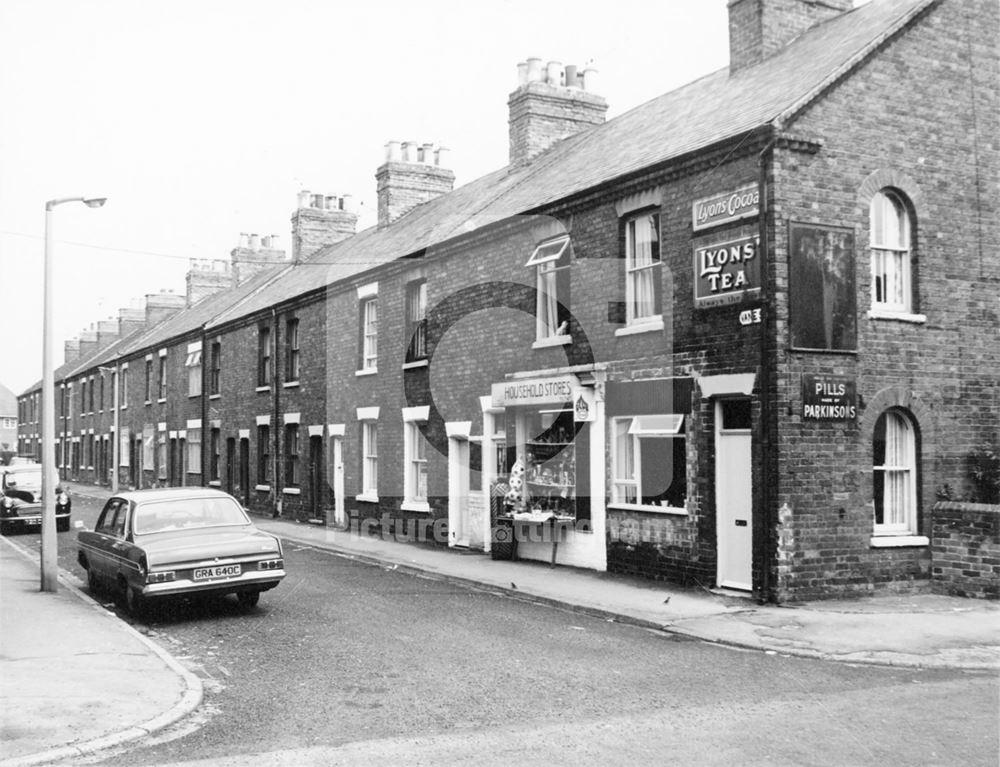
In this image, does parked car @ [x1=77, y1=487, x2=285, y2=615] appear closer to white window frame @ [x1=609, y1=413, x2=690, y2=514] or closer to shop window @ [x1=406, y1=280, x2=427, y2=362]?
white window frame @ [x1=609, y1=413, x2=690, y2=514]

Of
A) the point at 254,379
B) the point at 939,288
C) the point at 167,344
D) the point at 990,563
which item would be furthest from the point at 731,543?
the point at 167,344

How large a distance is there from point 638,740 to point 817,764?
1162 mm

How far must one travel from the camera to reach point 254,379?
3108cm

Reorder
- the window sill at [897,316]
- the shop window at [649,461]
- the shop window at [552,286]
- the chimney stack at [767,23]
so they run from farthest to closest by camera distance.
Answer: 1. the chimney stack at [767,23]
2. the shop window at [552,286]
3. the shop window at [649,461]
4. the window sill at [897,316]

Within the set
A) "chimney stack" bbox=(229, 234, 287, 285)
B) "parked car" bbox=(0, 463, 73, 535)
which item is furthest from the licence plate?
"chimney stack" bbox=(229, 234, 287, 285)

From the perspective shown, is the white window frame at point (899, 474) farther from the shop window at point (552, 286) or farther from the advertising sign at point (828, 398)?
the shop window at point (552, 286)

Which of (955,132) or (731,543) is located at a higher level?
(955,132)

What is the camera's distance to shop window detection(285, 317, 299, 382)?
1110 inches

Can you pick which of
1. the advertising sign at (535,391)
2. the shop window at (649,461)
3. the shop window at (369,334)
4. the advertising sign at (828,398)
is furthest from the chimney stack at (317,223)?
the advertising sign at (828,398)

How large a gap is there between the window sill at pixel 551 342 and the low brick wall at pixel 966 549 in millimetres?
6181

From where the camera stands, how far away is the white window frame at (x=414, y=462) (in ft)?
69.9

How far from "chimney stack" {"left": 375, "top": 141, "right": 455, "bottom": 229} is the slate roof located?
252 centimetres

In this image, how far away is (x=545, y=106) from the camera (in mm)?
23562

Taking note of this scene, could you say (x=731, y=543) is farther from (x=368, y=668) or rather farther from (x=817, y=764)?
(x=817, y=764)
